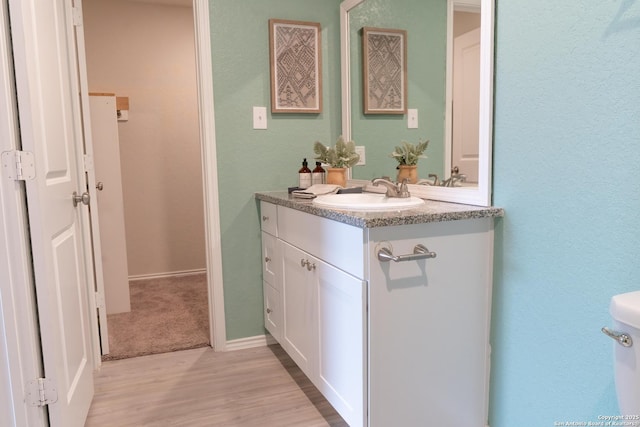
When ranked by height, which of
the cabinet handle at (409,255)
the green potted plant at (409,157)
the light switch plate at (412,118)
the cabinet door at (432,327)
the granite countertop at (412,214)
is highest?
the light switch plate at (412,118)

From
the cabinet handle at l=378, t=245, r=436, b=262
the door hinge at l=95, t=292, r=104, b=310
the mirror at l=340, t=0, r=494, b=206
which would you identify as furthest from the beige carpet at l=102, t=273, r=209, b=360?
the cabinet handle at l=378, t=245, r=436, b=262

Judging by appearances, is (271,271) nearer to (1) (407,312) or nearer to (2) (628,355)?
(1) (407,312)

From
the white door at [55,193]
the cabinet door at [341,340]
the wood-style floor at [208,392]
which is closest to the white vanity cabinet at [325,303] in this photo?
the cabinet door at [341,340]

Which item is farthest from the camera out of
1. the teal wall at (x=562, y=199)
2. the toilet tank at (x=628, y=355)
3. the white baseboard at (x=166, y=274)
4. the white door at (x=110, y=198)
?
the white baseboard at (x=166, y=274)

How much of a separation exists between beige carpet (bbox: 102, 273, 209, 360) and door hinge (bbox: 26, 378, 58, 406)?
3.29ft

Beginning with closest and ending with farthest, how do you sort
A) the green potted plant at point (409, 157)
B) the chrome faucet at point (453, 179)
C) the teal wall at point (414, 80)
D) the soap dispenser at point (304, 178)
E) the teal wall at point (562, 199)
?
the teal wall at point (562, 199)
the chrome faucet at point (453, 179)
the teal wall at point (414, 80)
the green potted plant at point (409, 157)
the soap dispenser at point (304, 178)

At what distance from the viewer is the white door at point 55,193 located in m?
1.34

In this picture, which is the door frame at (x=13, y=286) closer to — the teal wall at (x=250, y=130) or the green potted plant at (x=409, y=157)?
the teal wall at (x=250, y=130)

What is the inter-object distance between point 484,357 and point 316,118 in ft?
5.13

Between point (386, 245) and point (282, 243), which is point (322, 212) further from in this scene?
point (282, 243)

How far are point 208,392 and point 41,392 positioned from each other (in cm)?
77

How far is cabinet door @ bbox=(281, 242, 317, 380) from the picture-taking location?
1811mm

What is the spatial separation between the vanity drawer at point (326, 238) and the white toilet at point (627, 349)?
0.65m

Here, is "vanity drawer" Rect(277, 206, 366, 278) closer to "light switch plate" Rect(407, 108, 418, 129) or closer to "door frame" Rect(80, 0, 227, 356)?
"door frame" Rect(80, 0, 227, 356)
